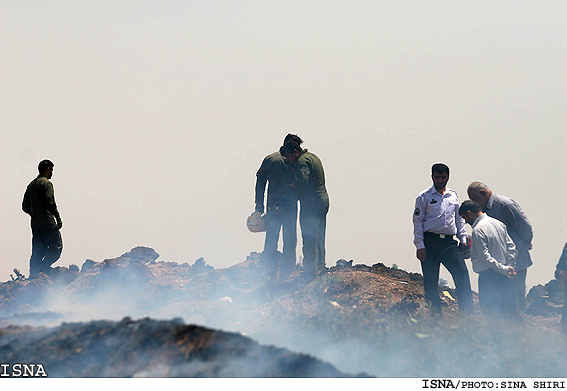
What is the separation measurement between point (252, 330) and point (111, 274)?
4.63 meters

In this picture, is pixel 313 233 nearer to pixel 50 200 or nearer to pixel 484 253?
pixel 484 253

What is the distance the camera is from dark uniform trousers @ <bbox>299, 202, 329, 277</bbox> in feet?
35.7

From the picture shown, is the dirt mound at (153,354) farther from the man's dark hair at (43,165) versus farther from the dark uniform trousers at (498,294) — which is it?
the man's dark hair at (43,165)

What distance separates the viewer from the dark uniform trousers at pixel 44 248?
39.6ft

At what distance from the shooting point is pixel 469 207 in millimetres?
7941

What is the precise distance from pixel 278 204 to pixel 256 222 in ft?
1.62

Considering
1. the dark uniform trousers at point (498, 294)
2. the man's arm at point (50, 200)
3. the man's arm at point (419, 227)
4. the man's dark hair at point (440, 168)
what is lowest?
the dark uniform trousers at point (498, 294)

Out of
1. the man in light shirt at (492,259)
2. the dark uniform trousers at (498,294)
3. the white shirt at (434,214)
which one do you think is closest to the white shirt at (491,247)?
the man in light shirt at (492,259)

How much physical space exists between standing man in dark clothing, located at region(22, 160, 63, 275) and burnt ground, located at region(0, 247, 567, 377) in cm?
51

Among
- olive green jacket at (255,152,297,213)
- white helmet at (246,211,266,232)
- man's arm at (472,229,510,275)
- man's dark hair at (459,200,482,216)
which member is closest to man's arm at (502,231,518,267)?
man's arm at (472,229,510,275)

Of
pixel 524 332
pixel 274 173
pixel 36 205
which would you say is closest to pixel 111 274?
pixel 36 205

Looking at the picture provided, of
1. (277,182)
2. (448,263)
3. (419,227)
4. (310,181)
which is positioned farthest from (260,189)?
(448,263)

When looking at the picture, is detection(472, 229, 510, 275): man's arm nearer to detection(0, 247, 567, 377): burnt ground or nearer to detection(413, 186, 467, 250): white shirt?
detection(413, 186, 467, 250): white shirt

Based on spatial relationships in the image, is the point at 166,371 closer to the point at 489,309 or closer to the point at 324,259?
the point at 489,309
